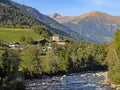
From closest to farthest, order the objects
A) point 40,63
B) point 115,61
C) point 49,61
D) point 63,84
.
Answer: point 63,84
point 115,61
point 40,63
point 49,61

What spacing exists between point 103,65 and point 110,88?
8934cm

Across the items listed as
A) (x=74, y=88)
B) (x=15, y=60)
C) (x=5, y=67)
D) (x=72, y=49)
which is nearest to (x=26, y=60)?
(x=15, y=60)

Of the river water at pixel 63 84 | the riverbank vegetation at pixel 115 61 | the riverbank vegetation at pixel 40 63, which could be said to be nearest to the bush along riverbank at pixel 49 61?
the riverbank vegetation at pixel 40 63

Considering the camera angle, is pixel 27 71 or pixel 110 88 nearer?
pixel 110 88

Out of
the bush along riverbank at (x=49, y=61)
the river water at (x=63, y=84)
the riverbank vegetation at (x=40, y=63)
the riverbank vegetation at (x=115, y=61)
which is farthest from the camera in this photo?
the bush along riverbank at (x=49, y=61)

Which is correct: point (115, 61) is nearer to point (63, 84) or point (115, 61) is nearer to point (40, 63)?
point (63, 84)

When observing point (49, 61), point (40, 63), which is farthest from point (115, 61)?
point (49, 61)

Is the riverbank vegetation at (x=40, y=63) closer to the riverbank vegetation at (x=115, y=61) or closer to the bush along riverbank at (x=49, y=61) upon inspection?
the bush along riverbank at (x=49, y=61)

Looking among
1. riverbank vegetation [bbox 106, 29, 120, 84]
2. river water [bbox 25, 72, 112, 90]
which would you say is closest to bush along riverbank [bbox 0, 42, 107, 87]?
river water [bbox 25, 72, 112, 90]

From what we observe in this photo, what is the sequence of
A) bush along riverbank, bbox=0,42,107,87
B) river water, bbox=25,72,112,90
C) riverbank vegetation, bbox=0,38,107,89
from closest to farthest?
riverbank vegetation, bbox=0,38,107,89 < river water, bbox=25,72,112,90 < bush along riverbank, bbox=0,42,107,87

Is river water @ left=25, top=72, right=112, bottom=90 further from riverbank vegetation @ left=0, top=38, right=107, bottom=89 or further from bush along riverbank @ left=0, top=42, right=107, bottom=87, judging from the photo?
bush along riverbank @ left=0, top=42, right=107, bottom=87

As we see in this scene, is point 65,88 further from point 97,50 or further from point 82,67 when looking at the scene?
point 97,50

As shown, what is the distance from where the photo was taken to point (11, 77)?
72375 millimetres

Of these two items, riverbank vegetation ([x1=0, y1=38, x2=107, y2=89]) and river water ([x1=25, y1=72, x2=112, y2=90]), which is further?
river water ([x1=25, y1=72, x2=112, y2=90])
